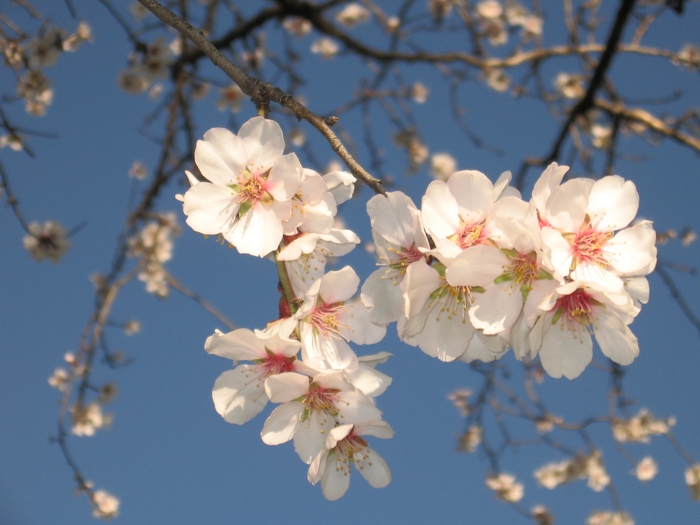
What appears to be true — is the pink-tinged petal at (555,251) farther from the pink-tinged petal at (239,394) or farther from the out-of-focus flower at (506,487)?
the out-of-focus flower at (506,487)

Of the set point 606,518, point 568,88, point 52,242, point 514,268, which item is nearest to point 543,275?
point 514,268

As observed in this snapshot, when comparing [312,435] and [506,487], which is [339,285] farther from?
[506,487]

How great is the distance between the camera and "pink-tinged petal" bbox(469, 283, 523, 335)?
1.01 metres

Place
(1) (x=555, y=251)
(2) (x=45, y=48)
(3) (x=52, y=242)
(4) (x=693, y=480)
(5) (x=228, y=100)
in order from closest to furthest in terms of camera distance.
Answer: (1) (x=555, y=251) < (2) (x=45, y=48) < (3) (x=52, y=242) < (4) (x=693, y=480) < (5) (x=228, y=100)

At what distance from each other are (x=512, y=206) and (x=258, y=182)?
1.51 feet

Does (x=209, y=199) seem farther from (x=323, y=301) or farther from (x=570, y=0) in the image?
(x=570, y=0)

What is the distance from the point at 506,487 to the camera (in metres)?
4.91

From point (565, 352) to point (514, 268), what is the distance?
257mm

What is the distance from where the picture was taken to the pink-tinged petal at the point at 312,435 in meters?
1.10

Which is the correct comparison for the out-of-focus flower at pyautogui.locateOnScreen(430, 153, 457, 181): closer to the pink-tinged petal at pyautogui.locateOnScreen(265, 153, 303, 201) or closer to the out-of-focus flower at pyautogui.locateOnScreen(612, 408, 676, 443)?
the out-of-focus flower at pyautogui.locateOnScreen(612, 408, 676, 443)

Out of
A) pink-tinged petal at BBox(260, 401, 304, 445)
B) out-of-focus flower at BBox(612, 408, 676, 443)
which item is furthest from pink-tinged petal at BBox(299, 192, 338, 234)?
out-of-focus flower at BBox(612, 408, 676, 443)

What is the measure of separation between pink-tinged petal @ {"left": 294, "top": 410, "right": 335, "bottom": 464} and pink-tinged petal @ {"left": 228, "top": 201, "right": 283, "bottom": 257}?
322mm

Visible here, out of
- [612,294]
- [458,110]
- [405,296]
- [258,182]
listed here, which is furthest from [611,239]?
[458,110]

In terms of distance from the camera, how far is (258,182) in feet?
3.63
